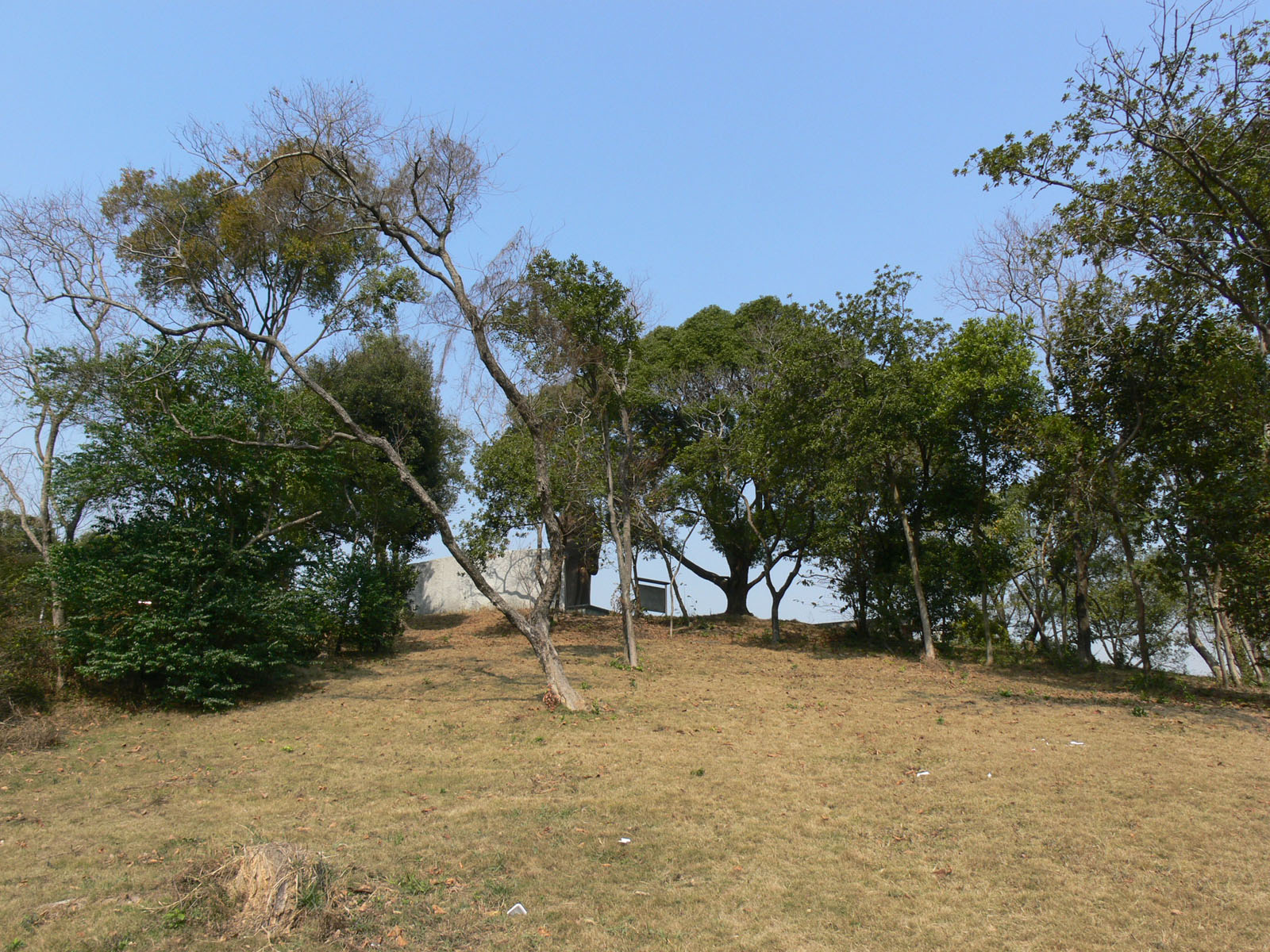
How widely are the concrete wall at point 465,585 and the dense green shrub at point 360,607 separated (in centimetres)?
663

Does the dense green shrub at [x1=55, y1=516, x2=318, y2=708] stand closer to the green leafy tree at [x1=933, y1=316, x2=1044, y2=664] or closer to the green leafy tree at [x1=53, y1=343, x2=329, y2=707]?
the green leafy tree at [x1=53, y1=343, x2=329, y2=707]

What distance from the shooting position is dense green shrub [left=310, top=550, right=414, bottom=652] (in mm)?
16875

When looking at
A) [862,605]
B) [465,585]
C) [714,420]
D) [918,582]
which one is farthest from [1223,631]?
[465,585]

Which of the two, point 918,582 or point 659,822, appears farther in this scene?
point 918,582

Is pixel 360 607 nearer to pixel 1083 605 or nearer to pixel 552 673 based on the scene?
pixel 552 673

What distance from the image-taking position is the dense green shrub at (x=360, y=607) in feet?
55.4

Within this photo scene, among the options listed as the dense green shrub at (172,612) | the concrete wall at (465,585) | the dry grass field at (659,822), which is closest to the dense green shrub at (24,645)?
the dense green shrub at (172,612)

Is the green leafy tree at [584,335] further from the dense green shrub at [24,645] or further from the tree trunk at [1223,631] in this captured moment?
the tree trunk at [1223,631]

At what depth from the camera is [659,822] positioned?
711 centimetres

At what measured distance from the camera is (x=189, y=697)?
12.0 m

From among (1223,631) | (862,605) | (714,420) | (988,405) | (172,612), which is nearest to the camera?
(172,612)

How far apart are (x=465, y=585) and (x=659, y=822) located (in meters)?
20.3

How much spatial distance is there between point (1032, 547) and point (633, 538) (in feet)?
33.3

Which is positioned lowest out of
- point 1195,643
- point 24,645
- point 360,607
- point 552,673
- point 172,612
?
point 552,673
